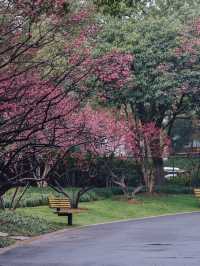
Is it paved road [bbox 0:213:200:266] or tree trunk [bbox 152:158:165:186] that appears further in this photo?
tree trunk [bbox 152:158:165:186]

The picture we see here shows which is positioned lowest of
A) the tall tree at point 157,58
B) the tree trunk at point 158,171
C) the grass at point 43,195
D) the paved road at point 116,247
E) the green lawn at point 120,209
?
the paved road at point 116,247

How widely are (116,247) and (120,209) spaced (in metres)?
13.7

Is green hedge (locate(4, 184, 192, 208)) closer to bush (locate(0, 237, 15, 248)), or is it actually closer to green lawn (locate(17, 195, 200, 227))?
green lawn (locate(17, 195, 200, 227))

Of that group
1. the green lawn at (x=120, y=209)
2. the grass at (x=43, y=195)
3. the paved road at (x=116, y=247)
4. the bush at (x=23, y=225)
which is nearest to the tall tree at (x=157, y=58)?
the grass at (x=43, y=195)

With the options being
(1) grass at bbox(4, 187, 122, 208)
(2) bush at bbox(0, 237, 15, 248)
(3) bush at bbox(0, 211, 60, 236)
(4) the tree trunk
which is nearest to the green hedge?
(1) grass at bbox(4, 187, 122, 208)

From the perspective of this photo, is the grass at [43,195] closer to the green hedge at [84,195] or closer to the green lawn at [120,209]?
the green hedge at [84,195]

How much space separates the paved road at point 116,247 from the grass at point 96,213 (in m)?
1.04

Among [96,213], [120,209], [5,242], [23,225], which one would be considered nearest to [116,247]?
[5,242]

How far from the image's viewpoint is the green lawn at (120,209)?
26.8m

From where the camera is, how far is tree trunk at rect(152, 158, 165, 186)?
40.4 metres

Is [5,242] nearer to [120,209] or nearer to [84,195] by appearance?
[120,209]

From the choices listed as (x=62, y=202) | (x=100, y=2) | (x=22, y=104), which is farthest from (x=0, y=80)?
(x=62, y=202)

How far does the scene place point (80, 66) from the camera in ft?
54.1

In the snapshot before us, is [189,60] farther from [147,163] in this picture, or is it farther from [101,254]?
[101,254]
